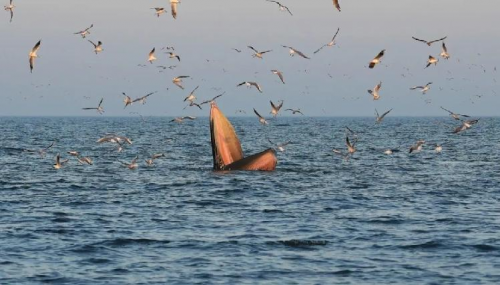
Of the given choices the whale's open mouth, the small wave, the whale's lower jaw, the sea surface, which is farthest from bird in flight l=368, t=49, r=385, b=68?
the whale's lower jaw

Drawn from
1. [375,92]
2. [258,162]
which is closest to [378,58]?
[375,92]

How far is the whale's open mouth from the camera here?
4344cm

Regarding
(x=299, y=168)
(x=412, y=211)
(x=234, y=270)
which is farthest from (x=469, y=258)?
(x=299, y=168)

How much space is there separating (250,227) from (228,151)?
1729cm

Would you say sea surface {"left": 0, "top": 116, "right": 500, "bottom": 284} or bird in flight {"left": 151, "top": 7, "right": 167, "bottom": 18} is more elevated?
bird in flight {"left": 151, "top": 7, "right": 167, "bottom": 18}

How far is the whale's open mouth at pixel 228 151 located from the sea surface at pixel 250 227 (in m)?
0.78

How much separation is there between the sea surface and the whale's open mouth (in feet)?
2.55

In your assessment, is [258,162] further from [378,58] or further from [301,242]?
[301,242]

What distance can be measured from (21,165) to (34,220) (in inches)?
1086

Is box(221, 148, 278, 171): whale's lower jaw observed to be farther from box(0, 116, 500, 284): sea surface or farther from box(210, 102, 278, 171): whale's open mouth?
box(0, 116, 500, 284): sea surface

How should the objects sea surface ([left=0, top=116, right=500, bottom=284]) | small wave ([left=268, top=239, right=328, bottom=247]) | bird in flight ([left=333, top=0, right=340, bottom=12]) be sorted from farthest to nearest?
1. bird in flight ([left=333, top=0, right=340, bottom=12])
2. small wave ([left=268, top=239, right=328, bottom=247])
3. sea surface ([left=0, top=116, right=500, bottom=284])

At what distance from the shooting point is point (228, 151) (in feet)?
149

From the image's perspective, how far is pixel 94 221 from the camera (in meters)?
29.8

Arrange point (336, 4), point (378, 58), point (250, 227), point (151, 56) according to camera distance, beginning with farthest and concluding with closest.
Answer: point (151, 56) → point (378, 58) → point (250, 227) → point (336, 4)
